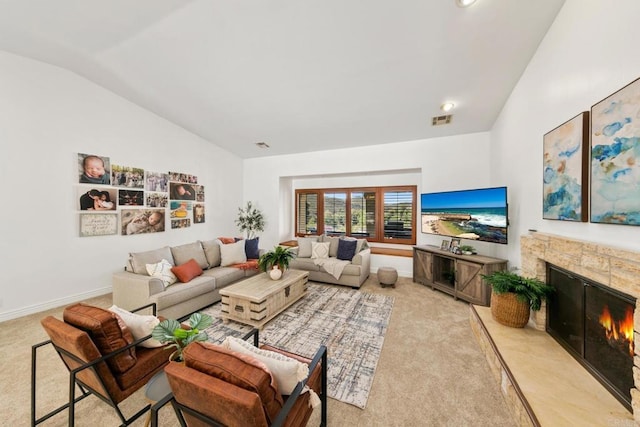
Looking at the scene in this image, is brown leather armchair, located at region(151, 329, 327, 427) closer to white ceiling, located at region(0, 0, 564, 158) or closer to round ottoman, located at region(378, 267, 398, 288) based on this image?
white ceiling, located at region(0, 0, 564, 158)

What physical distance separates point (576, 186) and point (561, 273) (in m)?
0.77

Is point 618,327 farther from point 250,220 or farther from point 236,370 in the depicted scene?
point 250,220

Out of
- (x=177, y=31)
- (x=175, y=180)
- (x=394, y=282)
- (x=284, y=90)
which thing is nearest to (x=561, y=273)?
(x=394, y=282)

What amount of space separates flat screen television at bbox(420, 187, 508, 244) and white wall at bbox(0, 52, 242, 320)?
5.43 meters

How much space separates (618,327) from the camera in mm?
1428

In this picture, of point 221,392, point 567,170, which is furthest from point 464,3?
point 221,392

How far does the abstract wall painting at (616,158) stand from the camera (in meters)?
1.26

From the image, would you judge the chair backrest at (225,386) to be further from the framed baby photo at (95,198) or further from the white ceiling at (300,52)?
the framed baby photo at (95,198)

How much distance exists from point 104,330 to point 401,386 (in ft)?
7.16

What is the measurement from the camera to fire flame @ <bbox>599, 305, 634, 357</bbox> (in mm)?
1340

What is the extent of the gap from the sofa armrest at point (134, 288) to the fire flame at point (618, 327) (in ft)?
13.5

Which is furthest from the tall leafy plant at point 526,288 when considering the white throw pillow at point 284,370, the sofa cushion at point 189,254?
the sofa cushion at point 189,254

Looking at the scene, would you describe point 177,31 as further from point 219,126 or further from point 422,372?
point 422,372

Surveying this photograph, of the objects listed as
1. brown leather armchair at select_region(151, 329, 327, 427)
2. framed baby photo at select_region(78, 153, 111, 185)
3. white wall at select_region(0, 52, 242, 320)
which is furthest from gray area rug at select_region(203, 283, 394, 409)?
framed baby photo at select_region(78, 153, 111, 185)
